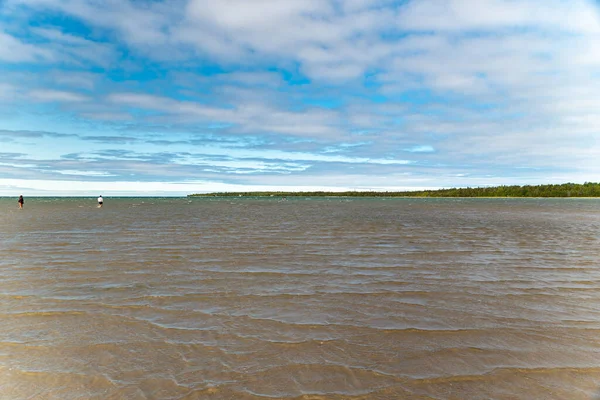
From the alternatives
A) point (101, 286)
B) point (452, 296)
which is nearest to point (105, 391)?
point (101, 286)

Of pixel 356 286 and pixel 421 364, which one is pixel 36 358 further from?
pixel 356 286

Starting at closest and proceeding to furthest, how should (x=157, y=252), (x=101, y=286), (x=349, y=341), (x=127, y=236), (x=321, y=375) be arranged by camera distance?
(x=321, y=375) < (x=349, y=341) < (x=101, y=286) < (x=157, y=252) < (x=127, y=236)

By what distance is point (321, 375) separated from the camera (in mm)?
5988

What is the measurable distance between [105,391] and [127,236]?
22619 mm

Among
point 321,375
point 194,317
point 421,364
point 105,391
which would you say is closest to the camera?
point 105,391

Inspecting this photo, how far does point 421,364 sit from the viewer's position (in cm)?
638

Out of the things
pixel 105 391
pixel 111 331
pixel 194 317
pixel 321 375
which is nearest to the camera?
pixel 105 391

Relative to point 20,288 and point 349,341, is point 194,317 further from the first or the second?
point 20,288

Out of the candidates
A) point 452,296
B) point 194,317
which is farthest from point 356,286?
point 194,317

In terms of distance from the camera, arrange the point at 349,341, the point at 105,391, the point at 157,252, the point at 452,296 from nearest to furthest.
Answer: the point at 105,391
the point at 349,341
the point at 452,296
the point at 157,252

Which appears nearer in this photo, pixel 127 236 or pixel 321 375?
pixel 321 375

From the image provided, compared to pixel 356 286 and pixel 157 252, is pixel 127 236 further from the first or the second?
pixel 356 286

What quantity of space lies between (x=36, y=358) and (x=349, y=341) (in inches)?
226

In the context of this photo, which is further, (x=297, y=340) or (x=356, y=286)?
(x=356, y=286)
